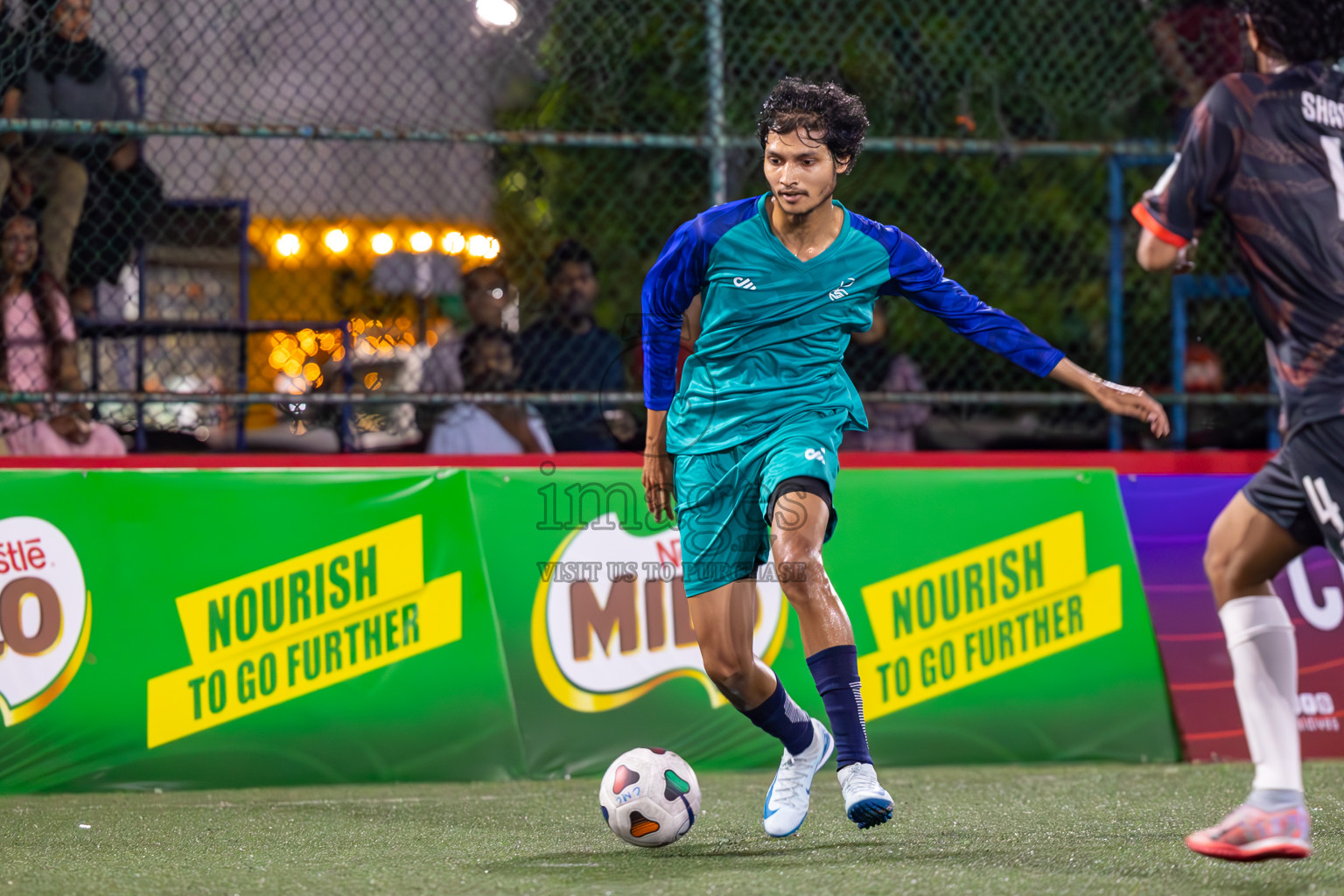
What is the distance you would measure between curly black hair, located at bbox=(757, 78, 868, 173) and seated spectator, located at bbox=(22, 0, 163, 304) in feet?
11.6

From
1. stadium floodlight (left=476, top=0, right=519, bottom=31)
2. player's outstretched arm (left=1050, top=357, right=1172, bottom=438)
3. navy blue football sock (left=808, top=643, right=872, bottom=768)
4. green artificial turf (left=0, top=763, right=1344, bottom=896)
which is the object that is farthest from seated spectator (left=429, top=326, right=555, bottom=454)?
player's outstretched arm (left=1050, top=357, right=1172, bottom=438)

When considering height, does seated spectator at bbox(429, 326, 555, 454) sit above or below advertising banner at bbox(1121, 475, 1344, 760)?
above

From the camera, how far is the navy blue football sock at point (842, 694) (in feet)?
A: 13.0

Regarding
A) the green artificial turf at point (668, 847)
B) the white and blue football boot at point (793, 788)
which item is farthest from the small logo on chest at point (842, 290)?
the green artificial turf at point (668, 847)

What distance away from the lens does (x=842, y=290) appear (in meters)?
4.21

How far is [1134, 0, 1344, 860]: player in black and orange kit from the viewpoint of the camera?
330cm

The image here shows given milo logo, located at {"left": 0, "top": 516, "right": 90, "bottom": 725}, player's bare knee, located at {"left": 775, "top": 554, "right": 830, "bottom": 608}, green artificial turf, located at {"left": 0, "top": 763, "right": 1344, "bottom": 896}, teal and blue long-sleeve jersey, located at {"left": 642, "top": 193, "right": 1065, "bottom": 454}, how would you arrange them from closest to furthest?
green artificial turf, located at {"left": 0, "top": 763, "right": 1344, "bottom": 896}
player's bare knee, located at {"left": 775, "top": 554, "right": 830, "bottom": 608}
teal and blue long-sleeve jersey, located at {"left": 642, "top": 193, "right": 1065, "bottom": 454}
milo logo, located at {"left": 0, "top": 516, "right": 90, "bottom": 725}

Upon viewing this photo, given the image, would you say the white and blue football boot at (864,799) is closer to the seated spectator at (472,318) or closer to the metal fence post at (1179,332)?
the seated spectator at (472,318)

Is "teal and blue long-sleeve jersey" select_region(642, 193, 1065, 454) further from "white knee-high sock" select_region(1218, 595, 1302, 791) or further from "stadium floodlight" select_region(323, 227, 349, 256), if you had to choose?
"stadium floodlight" select_region(323, 227, 349, 256)

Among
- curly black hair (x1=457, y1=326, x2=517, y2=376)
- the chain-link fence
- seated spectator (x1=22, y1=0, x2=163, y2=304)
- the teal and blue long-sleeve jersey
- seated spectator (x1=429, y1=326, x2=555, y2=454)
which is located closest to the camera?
the teal and blue long-sleeve jersey

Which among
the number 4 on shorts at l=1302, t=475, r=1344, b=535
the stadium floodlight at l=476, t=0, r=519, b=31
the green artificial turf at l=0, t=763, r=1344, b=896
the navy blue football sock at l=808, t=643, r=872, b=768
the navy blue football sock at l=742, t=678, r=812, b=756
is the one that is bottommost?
the green artificial turf at l=0, t=763, r=1344, b=896

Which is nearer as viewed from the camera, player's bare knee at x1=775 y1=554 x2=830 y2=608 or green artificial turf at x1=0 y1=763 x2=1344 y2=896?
green artificial turf at x1=0 y1=763 x2=1344 y2=896

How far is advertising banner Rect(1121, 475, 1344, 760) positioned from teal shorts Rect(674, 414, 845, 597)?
97.9 inches

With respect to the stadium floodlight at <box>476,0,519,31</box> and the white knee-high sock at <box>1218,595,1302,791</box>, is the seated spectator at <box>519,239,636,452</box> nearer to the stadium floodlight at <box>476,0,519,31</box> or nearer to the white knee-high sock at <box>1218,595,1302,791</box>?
the stadium floodlight at <box>476,0,519,31</box>
